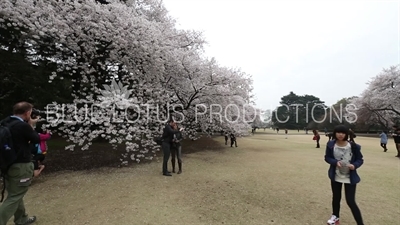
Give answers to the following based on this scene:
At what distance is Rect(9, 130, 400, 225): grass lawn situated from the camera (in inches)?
142

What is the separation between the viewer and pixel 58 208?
391 centimetres

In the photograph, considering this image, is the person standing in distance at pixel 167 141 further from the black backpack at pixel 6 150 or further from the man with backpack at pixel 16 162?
the black backpack at pixel 6 150

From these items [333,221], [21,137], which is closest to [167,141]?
[21,137]

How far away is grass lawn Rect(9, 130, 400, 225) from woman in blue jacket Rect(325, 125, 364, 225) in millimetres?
600

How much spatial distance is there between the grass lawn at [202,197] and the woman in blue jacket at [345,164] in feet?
1.97

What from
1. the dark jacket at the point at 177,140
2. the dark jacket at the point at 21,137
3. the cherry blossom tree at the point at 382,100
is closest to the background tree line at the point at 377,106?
the cherry blossom tree at the point at 382,100

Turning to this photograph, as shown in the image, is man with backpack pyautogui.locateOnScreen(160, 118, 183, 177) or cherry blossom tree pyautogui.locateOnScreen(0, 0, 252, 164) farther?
cherry blossom tree pyautogui.locateOnScreen(0, 0, 252, 164)

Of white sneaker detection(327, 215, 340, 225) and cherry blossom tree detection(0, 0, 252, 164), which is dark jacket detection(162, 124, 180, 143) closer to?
cherry blossom tree detection(0, 0, 252, 164)

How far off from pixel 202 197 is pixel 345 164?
2.76 meters

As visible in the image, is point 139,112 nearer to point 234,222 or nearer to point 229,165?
point 229,165

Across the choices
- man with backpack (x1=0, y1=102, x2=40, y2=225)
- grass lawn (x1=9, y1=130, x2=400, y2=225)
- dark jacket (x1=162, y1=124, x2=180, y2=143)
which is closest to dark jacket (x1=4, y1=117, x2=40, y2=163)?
man with backpack (x1=0, y1=102, x2=40, y2=225)

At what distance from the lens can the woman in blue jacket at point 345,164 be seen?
10.1 feet

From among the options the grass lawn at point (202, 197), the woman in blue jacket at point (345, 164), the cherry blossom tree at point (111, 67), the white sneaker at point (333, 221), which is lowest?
the grass lawn at point (202, 197)

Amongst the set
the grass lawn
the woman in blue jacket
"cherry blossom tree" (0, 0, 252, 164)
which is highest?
"cherry blossom tree" (0, 0, 252, 164)
